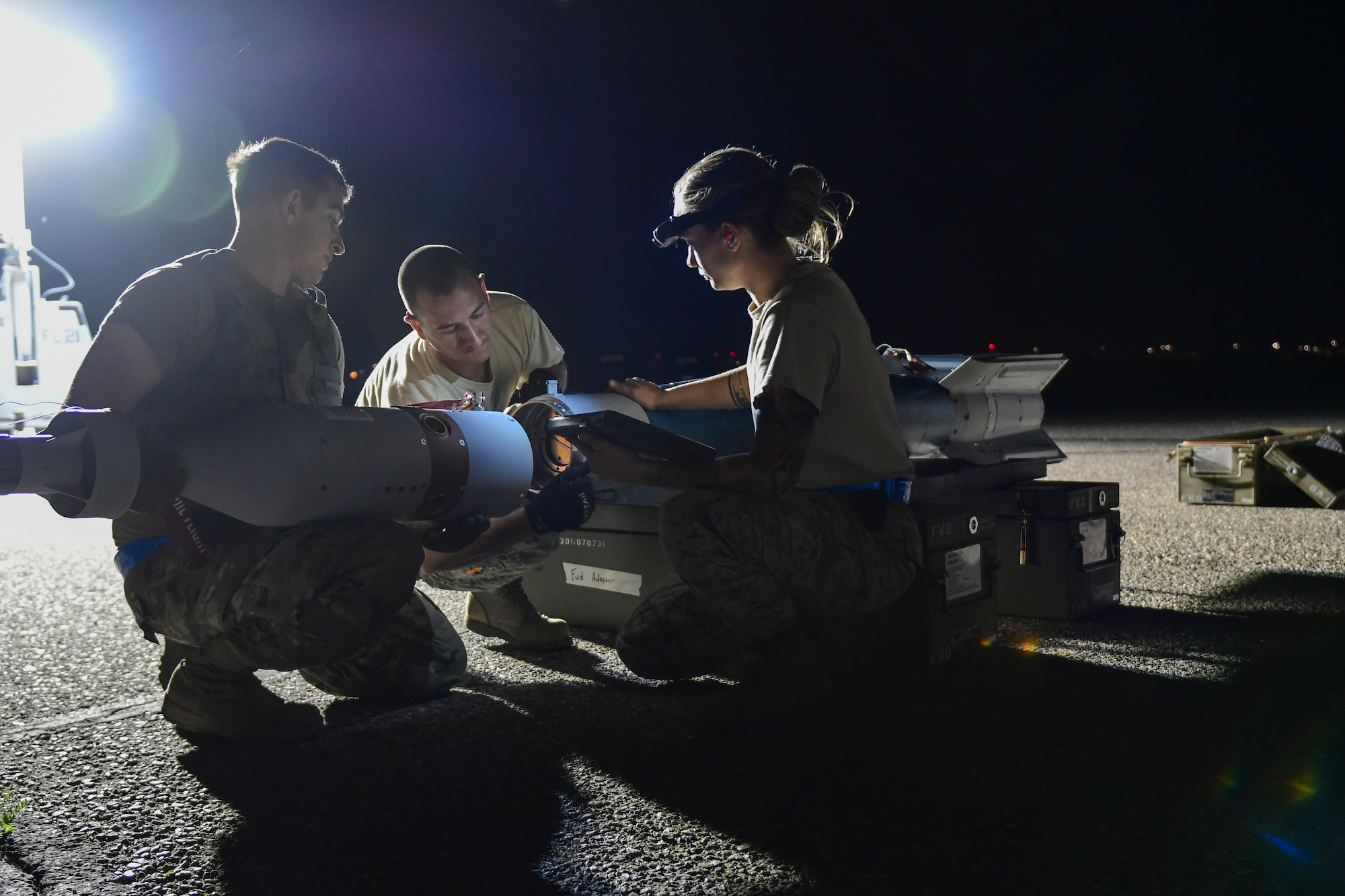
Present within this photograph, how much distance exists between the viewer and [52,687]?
3.15m

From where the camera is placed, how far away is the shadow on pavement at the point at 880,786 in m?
1.89

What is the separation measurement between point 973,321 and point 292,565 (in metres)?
28.5

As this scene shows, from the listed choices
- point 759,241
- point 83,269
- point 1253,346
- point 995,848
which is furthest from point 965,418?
point 1253,346

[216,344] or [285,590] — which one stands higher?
[216,344]

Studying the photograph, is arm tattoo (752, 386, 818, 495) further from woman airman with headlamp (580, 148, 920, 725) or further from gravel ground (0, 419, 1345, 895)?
gravel ground (0, 419, 1345, 895)

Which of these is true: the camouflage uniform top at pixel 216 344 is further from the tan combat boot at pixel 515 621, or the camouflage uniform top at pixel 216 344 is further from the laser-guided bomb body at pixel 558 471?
the tan combat boot at pixel 515 621

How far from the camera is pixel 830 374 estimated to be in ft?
8.92

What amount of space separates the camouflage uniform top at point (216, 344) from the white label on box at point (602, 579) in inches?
48.3

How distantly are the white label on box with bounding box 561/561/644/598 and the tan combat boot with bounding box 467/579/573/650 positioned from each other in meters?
0.18

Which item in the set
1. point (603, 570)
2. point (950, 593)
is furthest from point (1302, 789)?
point (603, 570)

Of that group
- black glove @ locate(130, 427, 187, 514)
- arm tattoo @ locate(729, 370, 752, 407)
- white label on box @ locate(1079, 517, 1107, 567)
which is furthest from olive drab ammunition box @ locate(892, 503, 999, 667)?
black glove @ locate(130, 427, 187, 514)

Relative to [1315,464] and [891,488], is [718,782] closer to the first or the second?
[891,488]

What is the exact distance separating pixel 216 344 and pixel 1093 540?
3030 millimetres

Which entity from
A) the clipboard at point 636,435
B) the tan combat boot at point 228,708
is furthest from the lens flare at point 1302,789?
the tan combat boot at point 228,708
